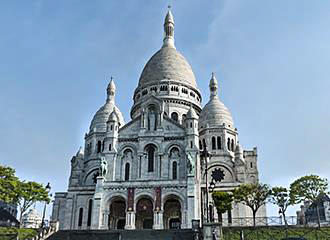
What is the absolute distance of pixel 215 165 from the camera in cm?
5909

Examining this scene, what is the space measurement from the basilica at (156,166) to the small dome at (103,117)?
0.16 m

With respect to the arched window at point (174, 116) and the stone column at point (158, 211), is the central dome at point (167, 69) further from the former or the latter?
the stone column at point (158, 211)

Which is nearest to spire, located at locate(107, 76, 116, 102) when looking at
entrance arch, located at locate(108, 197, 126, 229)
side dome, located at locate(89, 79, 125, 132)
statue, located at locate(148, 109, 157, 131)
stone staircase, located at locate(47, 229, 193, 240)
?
side dome, located at locate(89, 79, 125, 132)

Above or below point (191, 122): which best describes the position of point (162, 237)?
below

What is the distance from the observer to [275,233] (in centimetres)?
3512

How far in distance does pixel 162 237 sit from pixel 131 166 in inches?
666

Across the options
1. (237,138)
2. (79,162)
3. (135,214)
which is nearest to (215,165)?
(237,138)

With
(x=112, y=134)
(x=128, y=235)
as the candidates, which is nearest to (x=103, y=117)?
(x=112, y=134)

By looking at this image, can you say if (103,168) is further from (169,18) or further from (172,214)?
(169,18)

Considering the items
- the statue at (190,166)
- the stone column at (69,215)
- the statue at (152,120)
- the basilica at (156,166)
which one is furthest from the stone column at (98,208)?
the statue at (190,166)

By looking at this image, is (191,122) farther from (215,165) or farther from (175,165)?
(215,165)

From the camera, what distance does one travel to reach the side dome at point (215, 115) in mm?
62375

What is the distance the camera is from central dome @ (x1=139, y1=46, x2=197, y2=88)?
69.4 metres

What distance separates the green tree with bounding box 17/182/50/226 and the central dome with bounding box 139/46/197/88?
29.4 m
